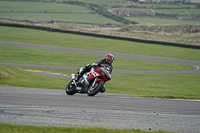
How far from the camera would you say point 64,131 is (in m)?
6.32

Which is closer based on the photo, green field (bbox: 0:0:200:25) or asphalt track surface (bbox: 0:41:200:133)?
asphalt track surface (bbox: 0:41:200:133)

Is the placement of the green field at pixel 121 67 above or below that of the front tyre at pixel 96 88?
below

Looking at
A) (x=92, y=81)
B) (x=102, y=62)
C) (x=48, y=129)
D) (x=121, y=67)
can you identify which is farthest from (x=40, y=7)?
(x=48, y=129)

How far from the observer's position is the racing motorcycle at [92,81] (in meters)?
11.1

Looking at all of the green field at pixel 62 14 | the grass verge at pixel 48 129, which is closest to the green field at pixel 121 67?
the grass verge at pixel 48 129

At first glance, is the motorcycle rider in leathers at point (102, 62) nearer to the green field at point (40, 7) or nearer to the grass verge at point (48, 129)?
the grass verge at point (48, 129)

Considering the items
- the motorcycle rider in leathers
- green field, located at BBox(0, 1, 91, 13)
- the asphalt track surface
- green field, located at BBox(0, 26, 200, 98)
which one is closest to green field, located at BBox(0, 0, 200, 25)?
green field, located at BBox(0, 1, 91, 13)

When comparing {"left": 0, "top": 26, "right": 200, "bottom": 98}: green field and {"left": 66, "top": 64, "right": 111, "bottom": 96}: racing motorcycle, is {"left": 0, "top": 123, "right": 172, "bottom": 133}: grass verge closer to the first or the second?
{"left": 66, "top": 64, "right": 111, "bottom": 96}: racing motorcycle

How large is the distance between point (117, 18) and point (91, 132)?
9870cm

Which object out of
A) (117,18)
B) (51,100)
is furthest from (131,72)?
(117,18)

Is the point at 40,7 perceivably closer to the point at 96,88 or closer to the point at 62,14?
the point at 62,14

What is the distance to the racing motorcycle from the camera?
1114 cm

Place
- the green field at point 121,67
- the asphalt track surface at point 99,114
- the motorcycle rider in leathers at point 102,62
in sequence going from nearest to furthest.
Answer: the asphalt track surface at point 99,114 < the motorcycle rider in leathers at point 102,62 < the green field at point 121,67

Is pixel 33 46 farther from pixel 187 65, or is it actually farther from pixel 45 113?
pixel 45 113
